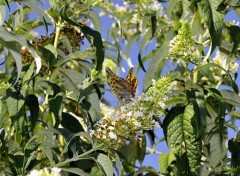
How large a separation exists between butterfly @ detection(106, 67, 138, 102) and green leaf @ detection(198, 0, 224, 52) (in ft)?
1.02

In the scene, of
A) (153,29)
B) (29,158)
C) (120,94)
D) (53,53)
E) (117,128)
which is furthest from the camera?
(153,29)

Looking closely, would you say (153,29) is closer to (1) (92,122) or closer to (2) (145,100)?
(1) (92,122)

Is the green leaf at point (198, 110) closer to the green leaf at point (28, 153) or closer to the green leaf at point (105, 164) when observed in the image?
the green leaf at point (105, 164)

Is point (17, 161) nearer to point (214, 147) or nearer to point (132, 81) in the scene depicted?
point (132, 81)

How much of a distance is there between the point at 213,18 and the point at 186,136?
0.43m

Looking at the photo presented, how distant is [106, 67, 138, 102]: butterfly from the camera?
5.97ft

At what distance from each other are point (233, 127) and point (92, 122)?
1.89ft

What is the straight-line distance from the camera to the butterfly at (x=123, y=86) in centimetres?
182

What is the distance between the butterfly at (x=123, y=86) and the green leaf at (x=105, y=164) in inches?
7.8

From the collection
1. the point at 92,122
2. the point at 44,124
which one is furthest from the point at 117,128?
the point at 44,124

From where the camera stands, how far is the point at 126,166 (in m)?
2.52

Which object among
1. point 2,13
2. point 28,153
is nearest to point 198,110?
point 28,153

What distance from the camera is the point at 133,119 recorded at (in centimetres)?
161

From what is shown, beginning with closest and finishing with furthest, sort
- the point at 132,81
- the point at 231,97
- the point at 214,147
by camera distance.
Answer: the point at 132,81, the point at 231,97, the point at 214,147
